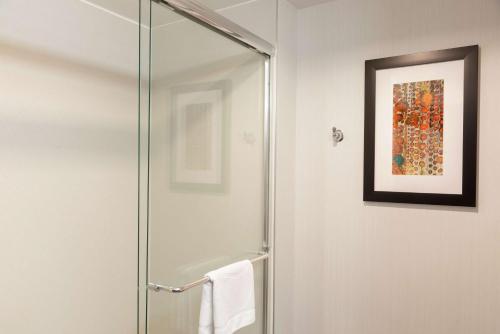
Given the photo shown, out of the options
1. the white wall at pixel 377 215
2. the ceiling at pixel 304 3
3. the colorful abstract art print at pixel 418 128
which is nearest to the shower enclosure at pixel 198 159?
the white wall at pixel 377 215

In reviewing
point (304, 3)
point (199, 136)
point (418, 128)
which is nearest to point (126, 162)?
point (199, 136)

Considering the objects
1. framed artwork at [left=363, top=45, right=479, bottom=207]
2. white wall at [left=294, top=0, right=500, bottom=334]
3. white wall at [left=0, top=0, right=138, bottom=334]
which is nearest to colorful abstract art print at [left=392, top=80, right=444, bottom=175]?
framed artwork at [left=363, top=45, right=479, bottom=207]

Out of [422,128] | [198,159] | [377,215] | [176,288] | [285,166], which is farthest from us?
[285,166]

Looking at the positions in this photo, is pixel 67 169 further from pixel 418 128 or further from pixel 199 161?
pixel 418 128

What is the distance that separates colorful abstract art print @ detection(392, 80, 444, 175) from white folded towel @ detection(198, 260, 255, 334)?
2.64ft

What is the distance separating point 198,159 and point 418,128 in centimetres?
95

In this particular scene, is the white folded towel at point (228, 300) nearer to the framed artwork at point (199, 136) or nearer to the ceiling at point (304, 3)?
the framed artwork at point (199, 136)

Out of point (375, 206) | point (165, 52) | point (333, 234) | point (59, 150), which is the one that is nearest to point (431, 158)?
point (375, 206)

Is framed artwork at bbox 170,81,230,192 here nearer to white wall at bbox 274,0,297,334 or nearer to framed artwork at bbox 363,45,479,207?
white wall at bbox 274,0,297,334

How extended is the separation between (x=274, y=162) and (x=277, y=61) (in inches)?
18.3

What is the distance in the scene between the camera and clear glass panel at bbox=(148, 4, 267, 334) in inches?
40.6

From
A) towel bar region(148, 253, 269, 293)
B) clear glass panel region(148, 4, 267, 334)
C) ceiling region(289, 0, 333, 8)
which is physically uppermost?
ceiling region(289, 0, 333, 8)

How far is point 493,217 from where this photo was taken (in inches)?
55.7

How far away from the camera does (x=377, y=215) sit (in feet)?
5.42
